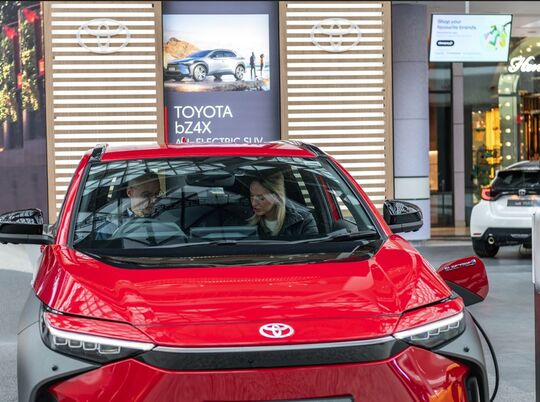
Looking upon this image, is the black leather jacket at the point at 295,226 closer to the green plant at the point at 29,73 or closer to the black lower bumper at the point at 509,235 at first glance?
the black lower bumper at the point at 509,235

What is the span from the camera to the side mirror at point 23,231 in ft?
15.5

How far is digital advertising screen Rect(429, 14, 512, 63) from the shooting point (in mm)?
16953

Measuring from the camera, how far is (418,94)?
649 inches

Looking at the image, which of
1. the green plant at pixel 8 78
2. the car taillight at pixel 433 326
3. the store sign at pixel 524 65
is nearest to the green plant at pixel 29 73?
the green plant at pixel 8 78

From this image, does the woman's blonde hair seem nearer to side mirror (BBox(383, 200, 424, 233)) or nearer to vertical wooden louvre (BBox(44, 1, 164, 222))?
side mirror (BBox(383, 200, 424, 233))

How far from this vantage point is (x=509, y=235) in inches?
534

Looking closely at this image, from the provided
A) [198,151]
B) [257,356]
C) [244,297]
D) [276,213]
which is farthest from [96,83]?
[257,356]

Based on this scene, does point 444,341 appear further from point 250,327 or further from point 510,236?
point 510,236

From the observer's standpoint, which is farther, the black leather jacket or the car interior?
the black leather jacket

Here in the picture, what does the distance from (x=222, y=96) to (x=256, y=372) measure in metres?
12.6

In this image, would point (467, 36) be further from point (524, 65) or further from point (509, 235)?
point (509, 235)

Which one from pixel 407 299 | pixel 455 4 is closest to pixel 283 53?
pixel 455 4

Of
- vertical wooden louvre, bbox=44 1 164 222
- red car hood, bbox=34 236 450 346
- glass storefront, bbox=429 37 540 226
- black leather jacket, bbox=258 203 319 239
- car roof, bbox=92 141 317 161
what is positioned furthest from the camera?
glass storefront, bbox=429 37 540 226

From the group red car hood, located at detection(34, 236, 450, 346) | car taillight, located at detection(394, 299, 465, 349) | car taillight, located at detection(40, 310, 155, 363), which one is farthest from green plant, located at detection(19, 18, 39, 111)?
car taillight, located at detection(394, 299, 465, 349)
